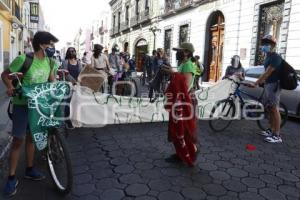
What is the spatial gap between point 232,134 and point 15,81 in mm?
4324

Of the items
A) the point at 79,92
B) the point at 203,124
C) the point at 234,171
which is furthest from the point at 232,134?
the point at 79,92

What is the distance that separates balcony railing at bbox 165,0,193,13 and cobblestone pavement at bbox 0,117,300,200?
48.2 feet

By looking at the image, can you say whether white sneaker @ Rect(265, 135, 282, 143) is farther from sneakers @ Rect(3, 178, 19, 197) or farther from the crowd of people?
sneakers @ Rect(3, 178, 19, 197)

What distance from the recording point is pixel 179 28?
20953mm

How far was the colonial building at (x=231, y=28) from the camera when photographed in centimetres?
1165

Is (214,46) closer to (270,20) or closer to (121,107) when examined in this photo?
(270,20)

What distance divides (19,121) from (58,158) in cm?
59

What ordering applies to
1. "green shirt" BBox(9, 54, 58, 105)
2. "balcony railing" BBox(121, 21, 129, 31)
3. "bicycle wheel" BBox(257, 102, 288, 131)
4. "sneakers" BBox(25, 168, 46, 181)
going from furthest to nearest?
"balcony railing" BBox(121, 21, 129, 31) → "bicycle wheel" BBox(257, 102, 288, 131) → "sneakers" BBox(25, 168, 46, 181) → "green shirt" BBox(9, 54, 58, 105)

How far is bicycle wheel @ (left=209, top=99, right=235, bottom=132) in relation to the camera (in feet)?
21.0

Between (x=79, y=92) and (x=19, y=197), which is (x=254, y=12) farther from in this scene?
(x=19, y=197)

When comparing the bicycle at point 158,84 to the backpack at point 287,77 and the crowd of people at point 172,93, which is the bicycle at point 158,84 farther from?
the backpack at point 287,77

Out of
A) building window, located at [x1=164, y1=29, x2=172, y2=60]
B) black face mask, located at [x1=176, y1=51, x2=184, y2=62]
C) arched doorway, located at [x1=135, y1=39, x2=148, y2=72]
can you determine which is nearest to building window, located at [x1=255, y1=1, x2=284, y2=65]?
black face mask, located at [x1=176, y1=51, x2=184, y2=62]

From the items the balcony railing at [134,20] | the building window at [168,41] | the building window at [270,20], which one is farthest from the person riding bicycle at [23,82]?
the balcony railing at [134,20]

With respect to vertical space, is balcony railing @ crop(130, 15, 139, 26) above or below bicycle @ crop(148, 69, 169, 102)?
above
